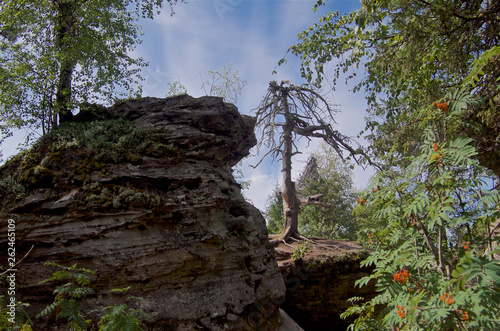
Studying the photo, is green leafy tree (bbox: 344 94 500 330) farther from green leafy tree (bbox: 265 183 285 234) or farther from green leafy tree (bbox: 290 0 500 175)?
green leafy tree (bbox: 265 183 285 234)

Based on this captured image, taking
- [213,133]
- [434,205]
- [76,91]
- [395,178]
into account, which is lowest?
[434,205]

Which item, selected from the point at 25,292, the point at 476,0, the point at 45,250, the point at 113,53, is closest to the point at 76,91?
the point at 113,53

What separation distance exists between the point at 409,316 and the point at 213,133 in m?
5.90

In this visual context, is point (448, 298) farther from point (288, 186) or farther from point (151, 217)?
point (288, 186)

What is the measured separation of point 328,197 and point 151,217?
16278 mm

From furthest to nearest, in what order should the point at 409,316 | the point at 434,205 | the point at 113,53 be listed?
the point at 113,53 → the point at 434,205 → the point at 409,316

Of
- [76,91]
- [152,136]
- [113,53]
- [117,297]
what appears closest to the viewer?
[117,297]

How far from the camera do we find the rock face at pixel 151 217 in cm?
528

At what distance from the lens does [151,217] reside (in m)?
5.90

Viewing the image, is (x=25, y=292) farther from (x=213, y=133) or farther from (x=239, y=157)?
(x=239, y=157)

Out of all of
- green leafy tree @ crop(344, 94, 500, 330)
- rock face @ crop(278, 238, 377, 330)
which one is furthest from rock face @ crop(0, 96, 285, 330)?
green leafy tree @ crop(344, 94, 500, 330)

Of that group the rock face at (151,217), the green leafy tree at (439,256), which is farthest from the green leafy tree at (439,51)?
the rock face at (151,217)

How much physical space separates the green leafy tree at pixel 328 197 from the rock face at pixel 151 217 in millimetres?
12114

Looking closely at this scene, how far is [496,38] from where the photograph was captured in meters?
5.56
